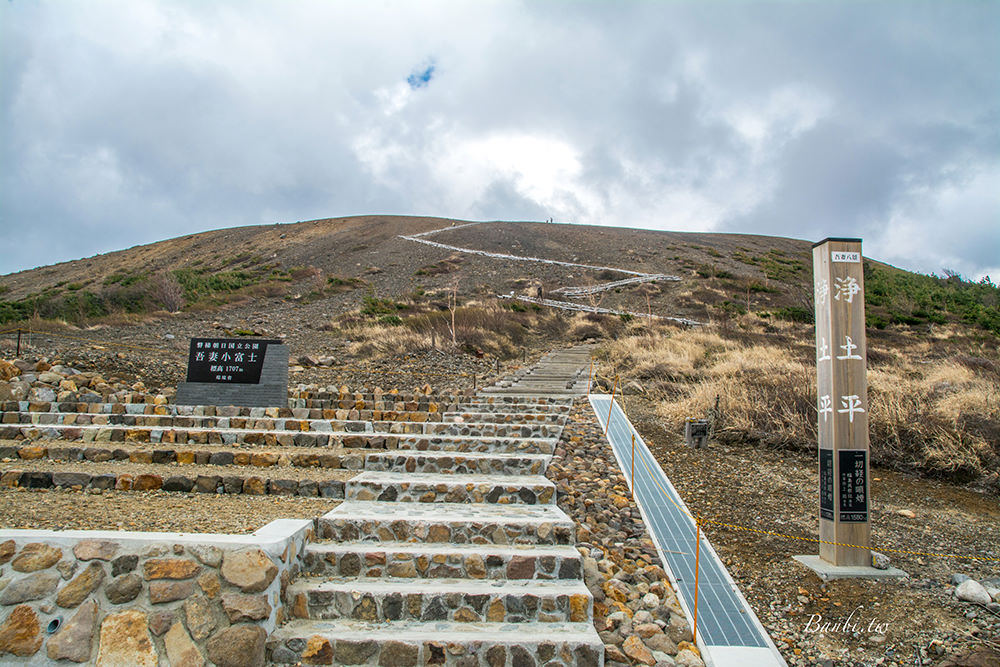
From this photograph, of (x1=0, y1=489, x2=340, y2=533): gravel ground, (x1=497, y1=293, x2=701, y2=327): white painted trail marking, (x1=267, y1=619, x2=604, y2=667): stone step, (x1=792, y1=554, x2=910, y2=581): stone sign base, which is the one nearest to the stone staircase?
(x1=267, y1=619, x2=604, y2=667): stone step

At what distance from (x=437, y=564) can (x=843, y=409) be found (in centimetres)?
332

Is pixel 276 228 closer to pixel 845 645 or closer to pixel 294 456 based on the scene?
pixel 294 456

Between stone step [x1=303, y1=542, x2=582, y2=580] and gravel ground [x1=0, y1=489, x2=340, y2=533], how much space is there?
56 cm

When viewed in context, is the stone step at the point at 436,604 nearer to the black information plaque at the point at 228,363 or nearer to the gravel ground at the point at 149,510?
the gravel ground at the point at 149,510

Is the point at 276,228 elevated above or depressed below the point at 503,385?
above

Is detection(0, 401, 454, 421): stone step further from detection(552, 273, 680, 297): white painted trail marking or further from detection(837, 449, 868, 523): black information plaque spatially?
detection(552, 273, 680, 297): white painted trail marking

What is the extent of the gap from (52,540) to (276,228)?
198 feet

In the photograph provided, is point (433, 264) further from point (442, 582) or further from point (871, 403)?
point (442, 582)

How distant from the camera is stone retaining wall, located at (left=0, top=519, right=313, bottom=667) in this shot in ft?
9.97

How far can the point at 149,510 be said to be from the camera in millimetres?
4445

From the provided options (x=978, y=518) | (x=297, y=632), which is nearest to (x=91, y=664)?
(x=297, y=632)

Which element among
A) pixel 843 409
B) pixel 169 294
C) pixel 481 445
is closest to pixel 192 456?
pixel 481 445

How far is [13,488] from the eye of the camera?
4980 mm

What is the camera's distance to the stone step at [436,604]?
11.7 feet
